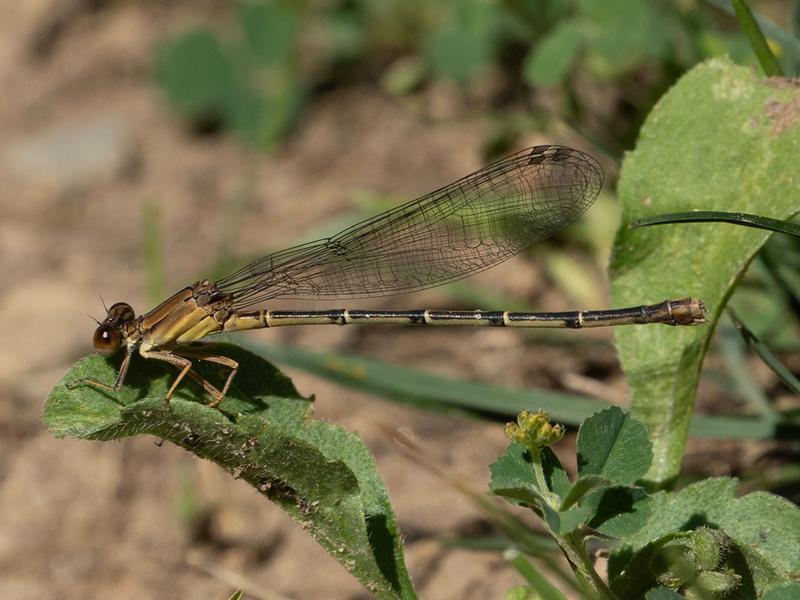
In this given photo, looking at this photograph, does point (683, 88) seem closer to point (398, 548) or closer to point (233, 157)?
point (398, 548)

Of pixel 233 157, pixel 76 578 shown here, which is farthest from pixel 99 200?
pixel 76 578

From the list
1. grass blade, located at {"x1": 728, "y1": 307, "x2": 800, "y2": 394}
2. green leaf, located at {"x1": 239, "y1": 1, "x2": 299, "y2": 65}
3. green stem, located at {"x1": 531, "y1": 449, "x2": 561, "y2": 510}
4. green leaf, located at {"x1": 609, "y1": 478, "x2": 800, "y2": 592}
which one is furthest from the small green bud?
green leaf, located at {"x1": 239, "y1": 1, "x2": 299, "y2": 65}

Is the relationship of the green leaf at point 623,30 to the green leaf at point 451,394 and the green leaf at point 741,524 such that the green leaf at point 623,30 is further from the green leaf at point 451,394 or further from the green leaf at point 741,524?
the green leaf at point 741,524

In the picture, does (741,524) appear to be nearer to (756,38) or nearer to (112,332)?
(756,38)

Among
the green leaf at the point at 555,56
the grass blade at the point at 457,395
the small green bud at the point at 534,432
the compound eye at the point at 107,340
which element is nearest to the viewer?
the small green bud at the point at 534,432

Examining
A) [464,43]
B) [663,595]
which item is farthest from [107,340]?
[464,43]

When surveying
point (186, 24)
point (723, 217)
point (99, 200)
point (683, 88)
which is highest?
point (186, 24)

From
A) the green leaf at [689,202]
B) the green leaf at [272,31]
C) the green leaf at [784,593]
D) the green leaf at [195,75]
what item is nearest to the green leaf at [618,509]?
the green leaf at [784,593]
